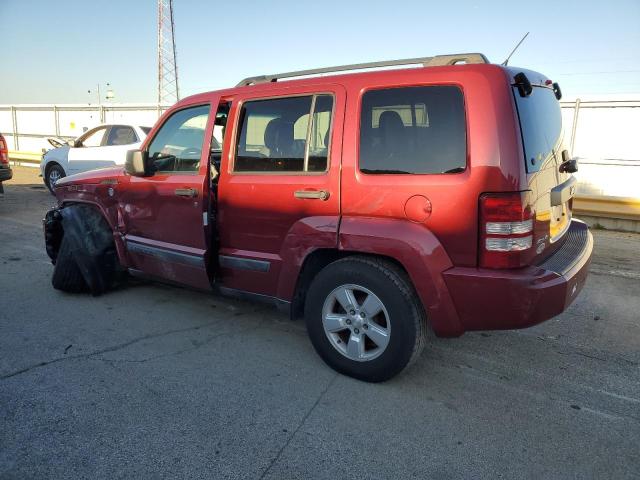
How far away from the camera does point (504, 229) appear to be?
8.40ft

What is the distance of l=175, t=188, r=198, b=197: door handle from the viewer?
3744mm

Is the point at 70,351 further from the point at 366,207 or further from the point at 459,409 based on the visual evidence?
the point at 459,409

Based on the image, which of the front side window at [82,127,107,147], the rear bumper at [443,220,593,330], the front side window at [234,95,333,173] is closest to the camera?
the rear bumper at [443,220,593,330]

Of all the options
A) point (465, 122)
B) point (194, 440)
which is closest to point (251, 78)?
point (465, 122)

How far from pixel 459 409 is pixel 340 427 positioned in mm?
739

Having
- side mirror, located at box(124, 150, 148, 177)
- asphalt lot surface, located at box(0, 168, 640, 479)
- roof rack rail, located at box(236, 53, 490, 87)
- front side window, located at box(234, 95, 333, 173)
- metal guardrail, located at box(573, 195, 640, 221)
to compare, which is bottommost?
asphalt lot surface, located at box(0, 168, 640, 479)

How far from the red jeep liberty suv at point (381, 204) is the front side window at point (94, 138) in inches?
311

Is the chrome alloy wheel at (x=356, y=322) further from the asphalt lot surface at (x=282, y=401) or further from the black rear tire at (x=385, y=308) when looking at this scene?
the asphalt lot surface at (x=282, y=401)

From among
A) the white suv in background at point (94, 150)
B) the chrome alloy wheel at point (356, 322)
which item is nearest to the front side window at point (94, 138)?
the white suv in background at point (94, 150)

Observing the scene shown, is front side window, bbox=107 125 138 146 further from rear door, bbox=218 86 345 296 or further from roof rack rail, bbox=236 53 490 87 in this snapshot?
rear door, bbox=218 86 345 296

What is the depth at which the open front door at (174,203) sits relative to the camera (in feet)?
12.3

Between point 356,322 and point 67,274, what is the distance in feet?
10.3

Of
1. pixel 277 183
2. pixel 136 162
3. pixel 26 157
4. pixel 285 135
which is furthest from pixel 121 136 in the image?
pixel 26 157

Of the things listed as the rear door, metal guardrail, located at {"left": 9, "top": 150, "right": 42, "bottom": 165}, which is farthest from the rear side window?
metal guardrail, located at {"left": 9, "top": 150, "right": 42, "bottom": 165}
